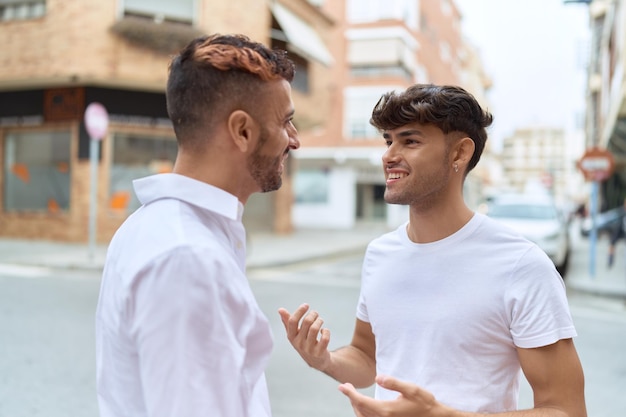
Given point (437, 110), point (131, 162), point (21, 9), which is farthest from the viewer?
point (131, 162)

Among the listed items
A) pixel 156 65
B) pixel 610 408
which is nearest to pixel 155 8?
pixel 156 65

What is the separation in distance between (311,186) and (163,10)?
16.8 metres

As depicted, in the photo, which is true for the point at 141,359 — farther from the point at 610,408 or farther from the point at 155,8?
the point at 155,8

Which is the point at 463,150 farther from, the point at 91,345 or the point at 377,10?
the point at 377,10

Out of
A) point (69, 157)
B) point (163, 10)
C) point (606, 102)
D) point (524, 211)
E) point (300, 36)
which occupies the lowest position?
point (524, 211)

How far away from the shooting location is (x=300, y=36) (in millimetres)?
19922

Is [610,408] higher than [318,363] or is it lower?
lower

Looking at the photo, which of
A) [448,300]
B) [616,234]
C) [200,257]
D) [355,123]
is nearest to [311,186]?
[355,123]

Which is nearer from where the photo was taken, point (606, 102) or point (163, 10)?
point (163, 10)

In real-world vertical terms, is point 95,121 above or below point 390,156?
above

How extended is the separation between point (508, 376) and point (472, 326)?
172mm

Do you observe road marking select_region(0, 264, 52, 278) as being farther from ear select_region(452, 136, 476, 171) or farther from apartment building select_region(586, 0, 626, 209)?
apartment building select_region(586, 0, 626, 209)

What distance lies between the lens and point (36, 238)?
53.7 ft

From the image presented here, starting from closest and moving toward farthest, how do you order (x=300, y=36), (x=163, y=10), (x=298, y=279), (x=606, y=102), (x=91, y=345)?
(x=91, y=345), (x=298, y=279), (x=163, y=10), (x=300, y=36), (x=606, y=102)
